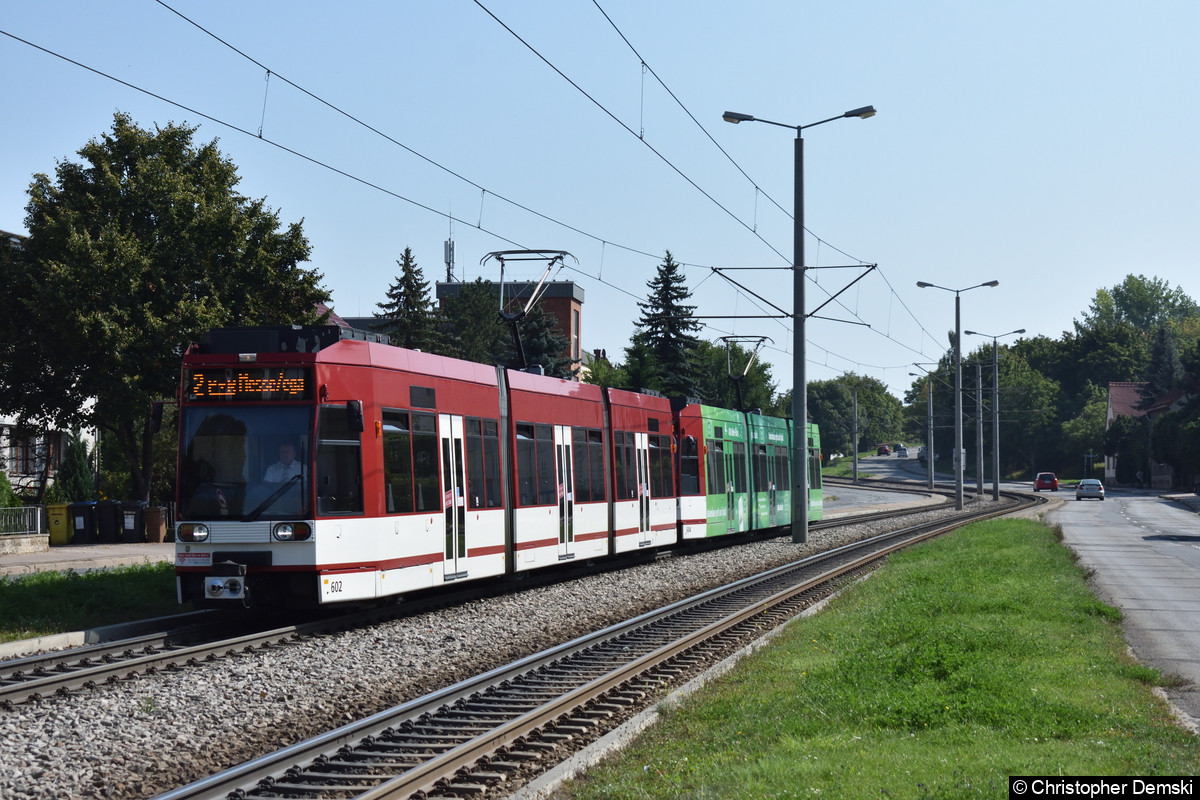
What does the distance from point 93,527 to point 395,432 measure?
63.4 ft

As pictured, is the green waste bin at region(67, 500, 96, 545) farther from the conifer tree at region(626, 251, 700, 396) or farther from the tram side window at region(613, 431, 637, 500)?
the conifer tree at region(626, 251, 700, 396)

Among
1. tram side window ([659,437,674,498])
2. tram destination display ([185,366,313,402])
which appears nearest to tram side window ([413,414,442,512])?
tram destination display ([185,366,313,402])

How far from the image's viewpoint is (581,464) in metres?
22.2

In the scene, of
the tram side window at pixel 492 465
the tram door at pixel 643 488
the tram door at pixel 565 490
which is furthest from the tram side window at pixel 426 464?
the tram door at pixel 643 488

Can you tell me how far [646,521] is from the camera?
2542 cm

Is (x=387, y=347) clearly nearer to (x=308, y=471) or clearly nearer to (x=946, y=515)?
(x=308, y=471)

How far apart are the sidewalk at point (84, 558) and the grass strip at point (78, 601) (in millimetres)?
3332

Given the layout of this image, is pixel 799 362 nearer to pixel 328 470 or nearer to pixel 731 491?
pixel 731 491

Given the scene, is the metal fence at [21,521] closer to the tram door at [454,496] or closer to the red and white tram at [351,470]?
the red and white tram at [351,470]

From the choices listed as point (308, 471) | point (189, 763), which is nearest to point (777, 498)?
point (308, 471)

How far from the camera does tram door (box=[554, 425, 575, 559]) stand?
21094 millimetres

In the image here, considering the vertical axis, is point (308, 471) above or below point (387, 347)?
below

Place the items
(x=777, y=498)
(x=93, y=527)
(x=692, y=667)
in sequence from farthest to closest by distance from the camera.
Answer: (x=777, y=498), (x=93, y=527), (x=692, y=667)

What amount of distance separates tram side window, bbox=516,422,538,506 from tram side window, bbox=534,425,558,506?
0.25 metres
